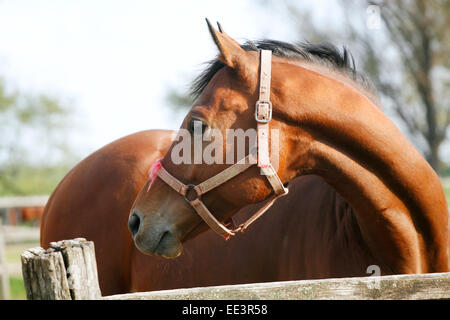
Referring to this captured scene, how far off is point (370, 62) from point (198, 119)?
15.1 meters

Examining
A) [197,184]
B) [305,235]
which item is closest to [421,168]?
[305,235]

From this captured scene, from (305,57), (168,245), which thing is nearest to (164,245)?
(168,245)

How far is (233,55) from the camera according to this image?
7.73ft

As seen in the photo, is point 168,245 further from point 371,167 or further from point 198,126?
point 371,167

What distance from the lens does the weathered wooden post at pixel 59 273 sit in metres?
1.57

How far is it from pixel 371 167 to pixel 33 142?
2453cm

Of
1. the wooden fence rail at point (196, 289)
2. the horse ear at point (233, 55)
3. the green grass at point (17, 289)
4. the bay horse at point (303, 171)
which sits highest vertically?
the horse ear at point (233, 55)

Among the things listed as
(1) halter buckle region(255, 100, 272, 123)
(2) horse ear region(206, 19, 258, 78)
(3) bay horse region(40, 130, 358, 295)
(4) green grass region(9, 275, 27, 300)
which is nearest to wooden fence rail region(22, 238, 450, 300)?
(3) bay horse region(40, 130, 358, 295)

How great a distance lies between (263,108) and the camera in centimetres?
231

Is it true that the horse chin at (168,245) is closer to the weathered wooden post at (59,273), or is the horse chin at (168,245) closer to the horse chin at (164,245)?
the horse chin at (164,245)

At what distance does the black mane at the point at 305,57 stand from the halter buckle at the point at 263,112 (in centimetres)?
34

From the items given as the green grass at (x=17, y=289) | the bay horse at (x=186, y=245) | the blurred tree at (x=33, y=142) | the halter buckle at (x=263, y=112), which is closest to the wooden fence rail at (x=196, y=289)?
the bay horse at (x=186, y=245)

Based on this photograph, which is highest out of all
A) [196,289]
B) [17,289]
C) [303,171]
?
[303,171]

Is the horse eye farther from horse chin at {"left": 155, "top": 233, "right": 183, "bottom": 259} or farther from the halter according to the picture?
horse chin at {"left": 155, "top": 233, "right": 183, "bottom": 259}
